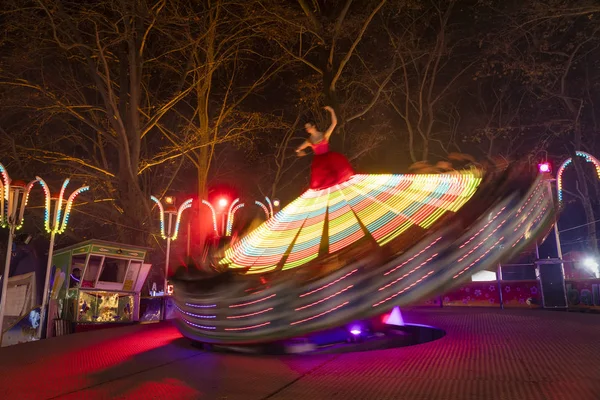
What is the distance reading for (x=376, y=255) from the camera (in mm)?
5984

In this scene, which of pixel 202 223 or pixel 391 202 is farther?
pixel 202 223

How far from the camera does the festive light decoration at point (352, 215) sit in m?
6.86

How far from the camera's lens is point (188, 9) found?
19.2 meters

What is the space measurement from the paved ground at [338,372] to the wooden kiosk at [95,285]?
5.89 m

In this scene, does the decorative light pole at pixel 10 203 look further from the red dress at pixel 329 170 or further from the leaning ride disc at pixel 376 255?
the red dress at pixel 329 170

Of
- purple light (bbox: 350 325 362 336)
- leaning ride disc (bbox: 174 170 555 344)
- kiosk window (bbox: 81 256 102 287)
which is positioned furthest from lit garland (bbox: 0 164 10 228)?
purple light (bbox: 350 325 362 336)

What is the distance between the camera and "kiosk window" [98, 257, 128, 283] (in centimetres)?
1580

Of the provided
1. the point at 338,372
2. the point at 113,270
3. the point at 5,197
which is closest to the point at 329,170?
the point at 338,372

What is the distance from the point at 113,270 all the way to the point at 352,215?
11.2 m

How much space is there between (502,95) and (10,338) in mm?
27029

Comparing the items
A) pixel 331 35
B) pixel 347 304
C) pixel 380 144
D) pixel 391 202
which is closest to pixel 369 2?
pixel 331 35

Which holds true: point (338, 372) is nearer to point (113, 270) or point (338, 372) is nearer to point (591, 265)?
point (113, 270)

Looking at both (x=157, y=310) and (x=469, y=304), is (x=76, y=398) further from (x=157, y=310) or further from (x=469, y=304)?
(x=469, y=304)

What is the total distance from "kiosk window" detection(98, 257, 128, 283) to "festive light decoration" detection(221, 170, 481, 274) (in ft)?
26.1
